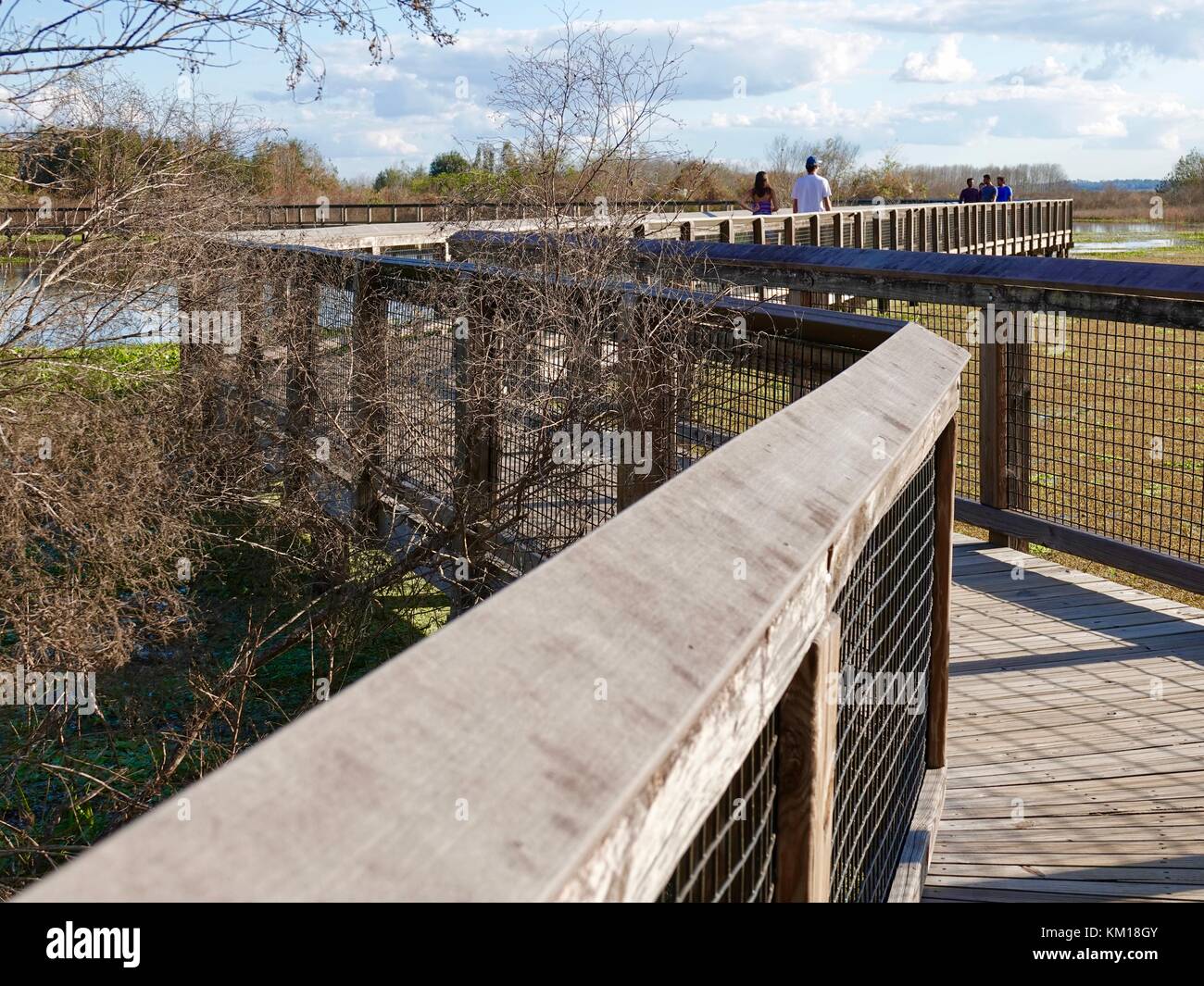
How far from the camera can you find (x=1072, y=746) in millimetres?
4148

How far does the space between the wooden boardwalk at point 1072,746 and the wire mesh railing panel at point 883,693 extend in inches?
12.7

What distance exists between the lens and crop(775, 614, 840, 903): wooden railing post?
1672mm

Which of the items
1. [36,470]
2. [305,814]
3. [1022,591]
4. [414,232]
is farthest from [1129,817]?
[414,232]

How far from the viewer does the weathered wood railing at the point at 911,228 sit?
1512 centimetres

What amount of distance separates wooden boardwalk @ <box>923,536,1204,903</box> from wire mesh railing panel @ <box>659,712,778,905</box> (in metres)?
1.85

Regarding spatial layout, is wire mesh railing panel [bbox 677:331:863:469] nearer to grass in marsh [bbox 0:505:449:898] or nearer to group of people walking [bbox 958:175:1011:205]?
grass in marsh [bbox 0:505:449:898]

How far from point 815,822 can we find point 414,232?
11877 millimetres

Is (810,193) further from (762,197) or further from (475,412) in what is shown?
(475,412)

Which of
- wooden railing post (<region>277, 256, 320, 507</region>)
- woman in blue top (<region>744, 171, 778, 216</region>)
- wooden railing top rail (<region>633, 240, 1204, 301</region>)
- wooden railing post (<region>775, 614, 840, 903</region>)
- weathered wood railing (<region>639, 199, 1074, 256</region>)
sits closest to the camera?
wooden railing post (<region>775, 614, 840, 903</region>)

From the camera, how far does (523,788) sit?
82cm

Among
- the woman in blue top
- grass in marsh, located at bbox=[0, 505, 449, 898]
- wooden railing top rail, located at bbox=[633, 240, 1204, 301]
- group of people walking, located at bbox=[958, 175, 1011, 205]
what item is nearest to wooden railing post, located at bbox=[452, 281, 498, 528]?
grass in marsh, located at bbox=[0, 505, 449, 898]

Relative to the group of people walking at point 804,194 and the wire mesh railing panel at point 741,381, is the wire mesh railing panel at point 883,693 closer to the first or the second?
the wire mesh railing panel at point 741,381

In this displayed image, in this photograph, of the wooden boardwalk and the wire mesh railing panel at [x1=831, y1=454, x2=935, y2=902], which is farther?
the wooden boardwalk

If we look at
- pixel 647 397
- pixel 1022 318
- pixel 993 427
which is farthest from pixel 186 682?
Result: pixel 1022 318
